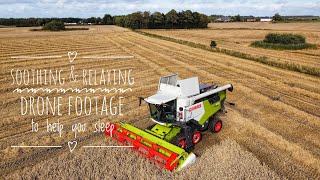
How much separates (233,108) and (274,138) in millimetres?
3676

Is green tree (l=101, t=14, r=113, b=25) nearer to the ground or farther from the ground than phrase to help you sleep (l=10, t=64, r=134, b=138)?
farther from the ground

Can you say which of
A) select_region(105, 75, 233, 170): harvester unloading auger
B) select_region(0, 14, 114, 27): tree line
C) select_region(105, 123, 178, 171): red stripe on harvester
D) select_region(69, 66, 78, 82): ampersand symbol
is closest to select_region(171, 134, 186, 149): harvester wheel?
select_region(105, 75, 233, 170): harvester unloading auger

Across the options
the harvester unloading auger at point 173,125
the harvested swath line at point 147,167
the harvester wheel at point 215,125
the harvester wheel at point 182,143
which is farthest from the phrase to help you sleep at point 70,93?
the harvester wheel at point 215,125

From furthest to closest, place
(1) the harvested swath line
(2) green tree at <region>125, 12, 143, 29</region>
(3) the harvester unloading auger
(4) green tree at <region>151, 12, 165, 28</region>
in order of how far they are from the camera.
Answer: (2) green tree at <region>125, 12, 143, 29</region> → (4) green tree at <region>151, 12, 165, 28</region> → (3) the harvester unloading auger → (1) the harvested swath line

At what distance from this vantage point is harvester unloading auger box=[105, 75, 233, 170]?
9.05 meters

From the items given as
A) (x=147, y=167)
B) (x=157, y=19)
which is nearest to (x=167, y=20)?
(x=157, y=19)

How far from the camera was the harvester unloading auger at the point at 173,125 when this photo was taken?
905 centimetres

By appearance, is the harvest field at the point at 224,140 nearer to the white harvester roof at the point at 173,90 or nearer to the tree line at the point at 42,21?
the white harvester roof at the point at 173,90

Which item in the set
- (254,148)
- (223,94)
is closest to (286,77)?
(223,94)

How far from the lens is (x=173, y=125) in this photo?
9836mm

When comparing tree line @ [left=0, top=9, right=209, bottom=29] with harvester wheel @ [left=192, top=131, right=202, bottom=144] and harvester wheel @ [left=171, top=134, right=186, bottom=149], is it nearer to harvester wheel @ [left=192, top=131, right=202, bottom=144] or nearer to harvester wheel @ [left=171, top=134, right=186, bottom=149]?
harvester wheel @ [left=192, top=131, right=202, bottom=144]

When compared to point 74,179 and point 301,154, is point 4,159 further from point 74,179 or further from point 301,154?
point 301,154

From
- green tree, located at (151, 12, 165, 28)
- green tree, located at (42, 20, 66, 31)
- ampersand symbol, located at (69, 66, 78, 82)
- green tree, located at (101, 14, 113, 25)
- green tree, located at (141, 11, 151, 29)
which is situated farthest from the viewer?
green tree, located at (101, 14, 113, 25)

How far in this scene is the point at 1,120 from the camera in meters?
12.8
